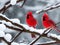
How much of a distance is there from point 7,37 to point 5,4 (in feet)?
0.91

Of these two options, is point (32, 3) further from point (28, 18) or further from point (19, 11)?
point (28, 18)

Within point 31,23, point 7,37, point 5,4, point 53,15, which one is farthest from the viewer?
point 53,15

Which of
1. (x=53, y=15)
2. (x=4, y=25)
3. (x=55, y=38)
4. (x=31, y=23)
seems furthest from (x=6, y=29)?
(x=53, y=15)

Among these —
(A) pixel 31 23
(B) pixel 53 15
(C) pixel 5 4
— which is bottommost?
(C) pixel 5 4

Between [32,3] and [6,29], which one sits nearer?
[6,29]

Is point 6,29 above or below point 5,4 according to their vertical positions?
below

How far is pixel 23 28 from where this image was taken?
46.7 inches

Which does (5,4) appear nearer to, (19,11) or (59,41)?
(59,41)

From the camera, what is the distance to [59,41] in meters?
1.22

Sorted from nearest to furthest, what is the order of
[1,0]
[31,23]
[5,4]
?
[5,4] < [1,0] < [31,23]

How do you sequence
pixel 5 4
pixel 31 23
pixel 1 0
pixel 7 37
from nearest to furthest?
pixel 7 37 → pixel 5 4 → pixel 1 0 → pixel 31 23

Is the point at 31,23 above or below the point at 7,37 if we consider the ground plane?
above

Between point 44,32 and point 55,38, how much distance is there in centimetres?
5

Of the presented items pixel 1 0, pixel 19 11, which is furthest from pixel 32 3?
pixel 1 0
